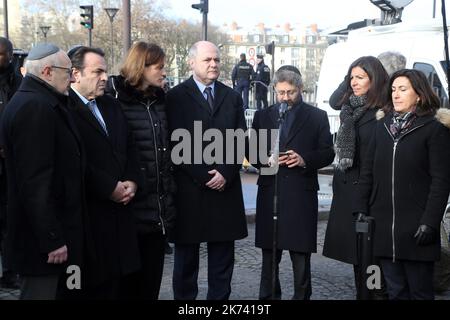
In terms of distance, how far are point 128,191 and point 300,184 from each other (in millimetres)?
1552

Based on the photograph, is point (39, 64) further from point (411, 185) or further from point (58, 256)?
point (411, 185)

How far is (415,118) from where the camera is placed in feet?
13.8

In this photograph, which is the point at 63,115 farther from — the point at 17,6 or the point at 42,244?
the point at 17,6

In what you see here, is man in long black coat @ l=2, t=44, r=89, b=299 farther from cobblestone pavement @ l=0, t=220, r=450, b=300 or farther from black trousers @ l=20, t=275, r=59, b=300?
cobblestone pavement @ l=0, t=220, r=450, b=300

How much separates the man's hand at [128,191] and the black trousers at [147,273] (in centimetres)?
47

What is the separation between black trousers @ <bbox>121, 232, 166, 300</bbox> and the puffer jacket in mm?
137

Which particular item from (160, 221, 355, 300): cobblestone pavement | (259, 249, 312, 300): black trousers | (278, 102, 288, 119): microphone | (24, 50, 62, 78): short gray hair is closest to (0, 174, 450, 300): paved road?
(160, 221, 355, 300): cobblestone pavement

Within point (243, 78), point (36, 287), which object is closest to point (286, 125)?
point (36, 287)

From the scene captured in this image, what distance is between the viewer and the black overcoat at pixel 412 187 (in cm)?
407

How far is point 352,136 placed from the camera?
482 centimetres

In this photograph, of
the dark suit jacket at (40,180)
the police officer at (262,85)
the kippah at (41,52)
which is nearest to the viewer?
the dark suit jacket at (40,180)

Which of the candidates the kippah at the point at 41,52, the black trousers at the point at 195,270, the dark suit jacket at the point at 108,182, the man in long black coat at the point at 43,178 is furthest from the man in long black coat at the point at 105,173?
the black trousers at the point at 195,270

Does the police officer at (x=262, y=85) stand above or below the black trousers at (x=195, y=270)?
above

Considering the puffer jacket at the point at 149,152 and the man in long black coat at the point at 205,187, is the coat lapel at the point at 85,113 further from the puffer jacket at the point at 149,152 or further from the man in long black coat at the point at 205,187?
the man in long black coat at the point at 205,187
